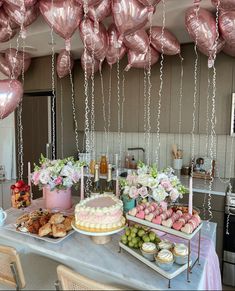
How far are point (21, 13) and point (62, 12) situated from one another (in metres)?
0.28

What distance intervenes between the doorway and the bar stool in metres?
1.95

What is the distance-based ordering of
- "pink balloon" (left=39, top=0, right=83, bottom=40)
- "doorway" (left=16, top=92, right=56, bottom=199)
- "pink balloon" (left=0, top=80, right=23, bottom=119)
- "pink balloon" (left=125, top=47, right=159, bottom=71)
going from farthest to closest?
"doorway" (left=16, top=92, right=56, bottom=199) < "pink balloon" (left=125, top=47, right=159, bottom=71) < "pink balloon" (left=0, top=80, right=23, bottom=119) < "pink balloon" (left=39, top=0, right=83, bottom=40)

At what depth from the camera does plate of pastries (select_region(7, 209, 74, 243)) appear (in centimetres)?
140

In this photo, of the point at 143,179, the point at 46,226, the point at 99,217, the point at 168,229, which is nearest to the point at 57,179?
the point at 46,226

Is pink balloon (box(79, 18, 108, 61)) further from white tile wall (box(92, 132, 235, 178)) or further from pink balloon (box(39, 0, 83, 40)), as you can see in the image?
white tile wall (box(92, 132, 235, 178))

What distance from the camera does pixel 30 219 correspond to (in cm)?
157

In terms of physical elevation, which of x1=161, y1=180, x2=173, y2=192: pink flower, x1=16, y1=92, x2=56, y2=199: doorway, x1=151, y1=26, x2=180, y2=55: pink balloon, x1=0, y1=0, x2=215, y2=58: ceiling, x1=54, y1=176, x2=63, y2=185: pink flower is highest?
x1=0, y1=0, x2=215, y2=58: ceiling

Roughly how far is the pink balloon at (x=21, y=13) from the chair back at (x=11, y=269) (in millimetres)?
1474

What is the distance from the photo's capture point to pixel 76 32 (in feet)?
7.78

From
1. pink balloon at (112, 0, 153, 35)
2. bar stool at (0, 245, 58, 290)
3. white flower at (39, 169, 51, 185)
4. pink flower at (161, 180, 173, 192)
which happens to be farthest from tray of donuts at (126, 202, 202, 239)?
pink balloon at (112, 0, 153, 35)

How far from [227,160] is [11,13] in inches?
99.3

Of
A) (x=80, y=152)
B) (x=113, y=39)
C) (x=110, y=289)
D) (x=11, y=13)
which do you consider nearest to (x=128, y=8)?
(x=113, y=39)

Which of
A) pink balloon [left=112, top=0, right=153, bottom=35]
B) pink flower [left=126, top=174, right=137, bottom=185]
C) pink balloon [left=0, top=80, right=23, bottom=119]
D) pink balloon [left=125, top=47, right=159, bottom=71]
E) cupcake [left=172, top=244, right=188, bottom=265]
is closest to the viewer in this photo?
cupcake [left=172, top=244, right=188, bottom=265]

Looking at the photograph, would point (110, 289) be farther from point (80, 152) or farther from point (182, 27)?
point (80, 152)
